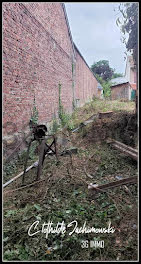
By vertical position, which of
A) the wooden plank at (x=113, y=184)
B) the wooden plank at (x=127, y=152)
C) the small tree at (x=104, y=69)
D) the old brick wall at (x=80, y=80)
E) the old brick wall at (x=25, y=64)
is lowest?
the wooden plank at (x=113, y=184)

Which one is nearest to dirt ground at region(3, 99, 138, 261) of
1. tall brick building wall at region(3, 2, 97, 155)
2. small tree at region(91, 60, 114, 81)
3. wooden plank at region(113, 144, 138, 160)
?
wooden plank at region(113, 144, 138, 160)

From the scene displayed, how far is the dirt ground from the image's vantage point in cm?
203

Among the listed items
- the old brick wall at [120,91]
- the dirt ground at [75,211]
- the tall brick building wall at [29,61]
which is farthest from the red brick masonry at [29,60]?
the old brick wall at [120,91]

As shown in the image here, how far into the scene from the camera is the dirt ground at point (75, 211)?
6.66 ft

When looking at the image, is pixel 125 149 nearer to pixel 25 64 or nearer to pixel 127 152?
pixel 127 152

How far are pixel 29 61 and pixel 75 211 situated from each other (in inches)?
A: 192

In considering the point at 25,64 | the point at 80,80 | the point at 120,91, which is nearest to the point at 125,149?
the point at 25,64

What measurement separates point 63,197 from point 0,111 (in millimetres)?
2402

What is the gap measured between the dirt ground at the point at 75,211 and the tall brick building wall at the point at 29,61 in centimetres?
199

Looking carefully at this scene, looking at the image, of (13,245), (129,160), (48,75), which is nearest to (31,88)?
(48,75)

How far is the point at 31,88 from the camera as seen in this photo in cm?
568

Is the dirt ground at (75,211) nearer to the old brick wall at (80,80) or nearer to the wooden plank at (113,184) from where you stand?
the wooden plank at (113,184)

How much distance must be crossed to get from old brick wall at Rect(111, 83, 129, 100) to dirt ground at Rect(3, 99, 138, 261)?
25.8 meters

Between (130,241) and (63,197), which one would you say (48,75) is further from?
(130,241)
